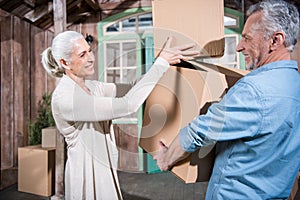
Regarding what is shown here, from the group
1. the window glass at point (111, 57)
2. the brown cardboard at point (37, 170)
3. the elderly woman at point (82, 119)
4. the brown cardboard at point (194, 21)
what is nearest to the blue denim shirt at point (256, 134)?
the brown cardboard at point (194, 21)

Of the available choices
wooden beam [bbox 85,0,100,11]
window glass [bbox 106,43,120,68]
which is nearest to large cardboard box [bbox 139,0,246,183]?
window glass [bbox 106,43,120,68]

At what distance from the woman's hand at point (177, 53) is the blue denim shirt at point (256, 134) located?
0.17 metres

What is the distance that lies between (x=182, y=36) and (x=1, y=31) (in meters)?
3.04

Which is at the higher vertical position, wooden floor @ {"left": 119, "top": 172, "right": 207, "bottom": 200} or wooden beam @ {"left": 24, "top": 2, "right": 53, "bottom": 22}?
wooden beam @ {"left": 24, "top": 2, "right": 53, "bottom": 22}

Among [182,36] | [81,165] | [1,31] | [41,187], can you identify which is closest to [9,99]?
[1,31]

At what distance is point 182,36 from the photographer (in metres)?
0.84

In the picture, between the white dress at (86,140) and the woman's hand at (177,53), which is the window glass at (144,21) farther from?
the woman's hand at (177,53)

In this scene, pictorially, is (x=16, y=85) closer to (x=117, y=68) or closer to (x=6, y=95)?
(x=6, y=95)

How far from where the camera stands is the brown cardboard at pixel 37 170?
288cm

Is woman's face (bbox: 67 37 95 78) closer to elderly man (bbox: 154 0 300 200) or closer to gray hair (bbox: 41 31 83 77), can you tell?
gray hair (bbox: 41 31 83 77)

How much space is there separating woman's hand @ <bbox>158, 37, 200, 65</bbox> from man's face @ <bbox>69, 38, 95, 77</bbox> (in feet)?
1.21

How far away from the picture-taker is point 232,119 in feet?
2.39

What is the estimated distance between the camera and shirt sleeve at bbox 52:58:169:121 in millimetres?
893

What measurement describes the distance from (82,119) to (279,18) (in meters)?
0.72
